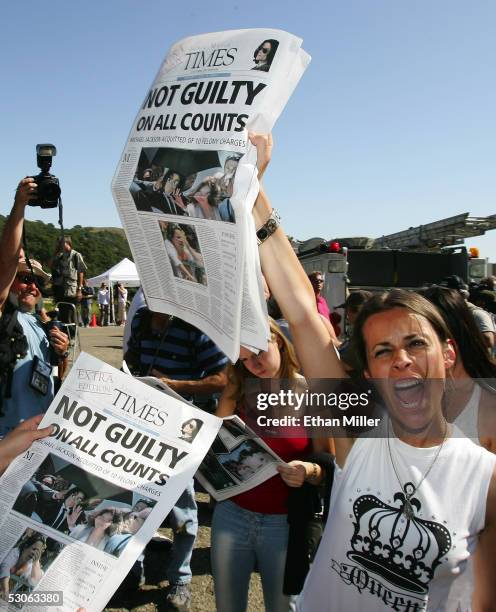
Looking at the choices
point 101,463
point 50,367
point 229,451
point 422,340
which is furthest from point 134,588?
point 422,340

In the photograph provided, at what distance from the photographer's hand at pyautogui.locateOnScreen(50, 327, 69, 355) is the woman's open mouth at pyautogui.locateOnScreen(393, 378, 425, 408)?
2490 millimetres

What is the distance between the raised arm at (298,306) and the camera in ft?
5.03

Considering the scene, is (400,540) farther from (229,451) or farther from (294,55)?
(294,55)

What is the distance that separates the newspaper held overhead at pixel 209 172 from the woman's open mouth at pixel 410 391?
410mm

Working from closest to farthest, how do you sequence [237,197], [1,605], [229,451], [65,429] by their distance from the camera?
[237,197] < [1,605] < [65,429] < [229,451]

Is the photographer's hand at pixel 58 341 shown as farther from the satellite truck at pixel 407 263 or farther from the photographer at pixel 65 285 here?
the satellite truck at pixel 407 263

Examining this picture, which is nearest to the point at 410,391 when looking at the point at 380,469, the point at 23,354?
the point at 380,469

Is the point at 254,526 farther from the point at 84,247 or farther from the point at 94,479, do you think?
the point at 84,247

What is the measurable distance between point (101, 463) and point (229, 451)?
50cm

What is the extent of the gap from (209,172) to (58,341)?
8.08ft

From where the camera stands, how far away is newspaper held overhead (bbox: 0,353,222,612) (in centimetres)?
135

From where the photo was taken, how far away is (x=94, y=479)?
1.40m

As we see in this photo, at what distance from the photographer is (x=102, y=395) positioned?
1437 millimetres

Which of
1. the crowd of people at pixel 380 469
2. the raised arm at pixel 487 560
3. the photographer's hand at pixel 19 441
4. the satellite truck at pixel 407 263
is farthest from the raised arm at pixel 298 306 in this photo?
the satellite truck at pixel 407 263
